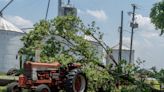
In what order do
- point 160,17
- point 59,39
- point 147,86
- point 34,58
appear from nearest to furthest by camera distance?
point 147,86 < point 34,58 < point 59,39 < point 160,17

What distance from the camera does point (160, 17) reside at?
28.5 metres

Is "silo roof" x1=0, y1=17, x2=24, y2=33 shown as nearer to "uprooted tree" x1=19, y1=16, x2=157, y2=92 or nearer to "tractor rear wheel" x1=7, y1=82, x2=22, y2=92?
"uprooted tree" x1=19, y1=16, x2=157, y2=92

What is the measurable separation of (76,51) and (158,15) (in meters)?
12.3

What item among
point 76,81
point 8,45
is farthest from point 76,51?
point 8,45

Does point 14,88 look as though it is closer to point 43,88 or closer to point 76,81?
point 43,88

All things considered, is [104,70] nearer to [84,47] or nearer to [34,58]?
[84,47]

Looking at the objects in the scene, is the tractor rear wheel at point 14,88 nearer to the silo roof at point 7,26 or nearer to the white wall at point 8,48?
the white wall at point 8,48

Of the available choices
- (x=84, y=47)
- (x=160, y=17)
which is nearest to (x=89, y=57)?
(x=84, y=47)

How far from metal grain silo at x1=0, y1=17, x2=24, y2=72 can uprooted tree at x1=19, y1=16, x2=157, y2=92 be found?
17831 mm

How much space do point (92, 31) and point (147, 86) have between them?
343 cm

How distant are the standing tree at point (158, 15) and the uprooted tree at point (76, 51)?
10.8 metres

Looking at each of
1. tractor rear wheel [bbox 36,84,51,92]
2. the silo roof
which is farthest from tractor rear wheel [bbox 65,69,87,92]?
the silo roof

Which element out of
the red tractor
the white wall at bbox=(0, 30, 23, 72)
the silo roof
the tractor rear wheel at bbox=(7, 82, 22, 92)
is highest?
the silo roof

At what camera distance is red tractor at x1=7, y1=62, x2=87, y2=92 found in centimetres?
1521
